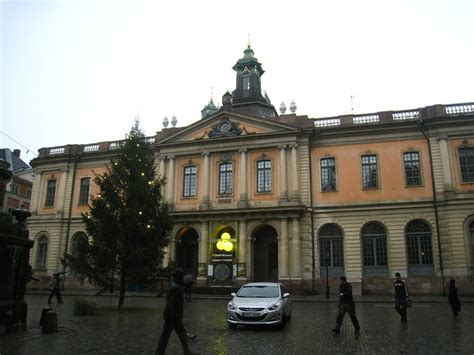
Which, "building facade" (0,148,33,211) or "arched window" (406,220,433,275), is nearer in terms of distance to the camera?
"arched window" (406,220,433,275)

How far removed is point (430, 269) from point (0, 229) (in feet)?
87.7

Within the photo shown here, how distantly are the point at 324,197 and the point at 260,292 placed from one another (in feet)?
60.5

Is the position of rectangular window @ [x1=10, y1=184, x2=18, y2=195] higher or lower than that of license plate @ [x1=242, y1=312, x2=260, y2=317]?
higher

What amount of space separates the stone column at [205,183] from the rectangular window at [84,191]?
12.2 meters

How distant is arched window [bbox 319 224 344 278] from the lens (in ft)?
103

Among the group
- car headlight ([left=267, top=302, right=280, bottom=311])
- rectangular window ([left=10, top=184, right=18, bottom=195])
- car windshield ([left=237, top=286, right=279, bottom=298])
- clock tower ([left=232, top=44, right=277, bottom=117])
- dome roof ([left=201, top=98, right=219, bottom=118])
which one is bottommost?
car headlight ([left=267, top=302, right=280, bottom=311])

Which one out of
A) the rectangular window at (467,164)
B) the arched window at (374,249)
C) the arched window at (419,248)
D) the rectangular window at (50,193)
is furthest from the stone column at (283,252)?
the rectangular window at (50,193)

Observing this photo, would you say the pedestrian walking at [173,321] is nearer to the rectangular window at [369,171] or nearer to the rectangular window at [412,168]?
the rectangular window at [369,171]

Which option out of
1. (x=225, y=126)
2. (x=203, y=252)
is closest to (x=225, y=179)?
(x=225, y=126)

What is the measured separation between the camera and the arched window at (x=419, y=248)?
29719 mm

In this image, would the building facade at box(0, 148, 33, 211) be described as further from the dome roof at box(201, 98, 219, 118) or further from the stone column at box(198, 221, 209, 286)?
the stone column at box(198, 221, 209, 286)

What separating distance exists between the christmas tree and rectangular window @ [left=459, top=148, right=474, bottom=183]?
20.8m

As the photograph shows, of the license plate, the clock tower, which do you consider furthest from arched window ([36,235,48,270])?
the license plate

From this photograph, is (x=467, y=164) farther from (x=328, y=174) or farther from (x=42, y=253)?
(x=42, y=253)
